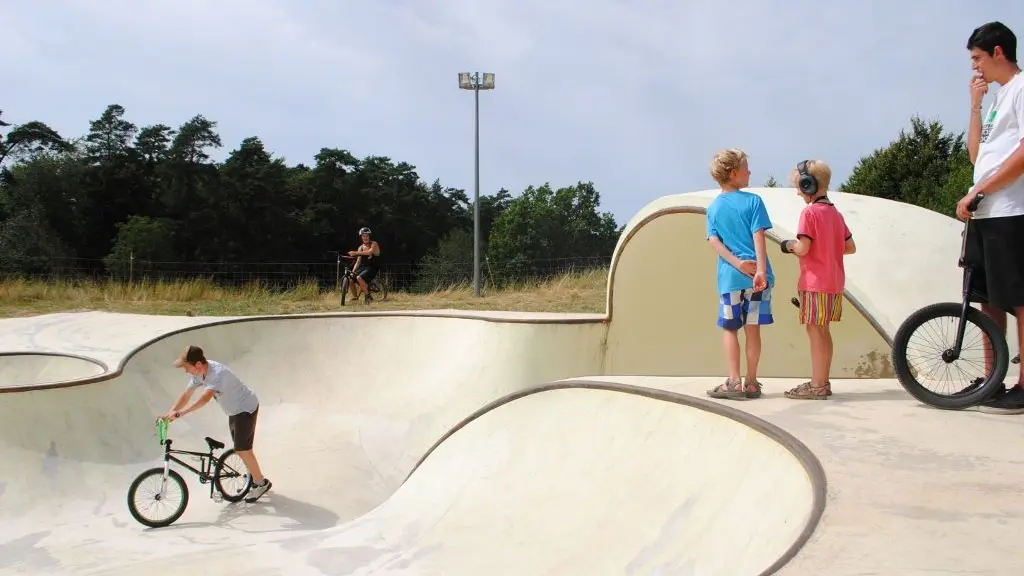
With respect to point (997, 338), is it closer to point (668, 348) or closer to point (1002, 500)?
point (1002, 500)

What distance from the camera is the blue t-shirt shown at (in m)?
4.00

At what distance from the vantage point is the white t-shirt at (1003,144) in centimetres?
328

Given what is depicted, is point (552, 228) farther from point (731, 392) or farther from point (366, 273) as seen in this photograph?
point (731, 392)

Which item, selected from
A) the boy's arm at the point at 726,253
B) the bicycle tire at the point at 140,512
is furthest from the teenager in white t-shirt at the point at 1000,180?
the bicycle tire at the point at 140,512

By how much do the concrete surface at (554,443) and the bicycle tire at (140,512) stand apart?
165 mm

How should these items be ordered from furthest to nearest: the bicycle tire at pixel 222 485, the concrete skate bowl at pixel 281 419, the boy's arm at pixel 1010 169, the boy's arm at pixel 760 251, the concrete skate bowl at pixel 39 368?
1. the concrete skate bowl at pixel 39 368
2. the bicycle tire at pixel 222 485
3. the concrete skate bowl at pixel 281 419
4. the boy's arm at pixel 760 251
5. the boy's arm at pixel 1010 169

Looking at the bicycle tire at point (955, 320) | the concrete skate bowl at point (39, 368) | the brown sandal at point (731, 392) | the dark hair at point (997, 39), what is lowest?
the concrete skate bowl at point (39, 368)

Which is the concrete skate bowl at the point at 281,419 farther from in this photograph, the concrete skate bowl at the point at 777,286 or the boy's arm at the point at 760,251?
the boy's arm at the point at 760,251

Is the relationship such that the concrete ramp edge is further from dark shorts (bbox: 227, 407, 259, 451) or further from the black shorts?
dark shorts (bbox: 227, 407, 259, 451)

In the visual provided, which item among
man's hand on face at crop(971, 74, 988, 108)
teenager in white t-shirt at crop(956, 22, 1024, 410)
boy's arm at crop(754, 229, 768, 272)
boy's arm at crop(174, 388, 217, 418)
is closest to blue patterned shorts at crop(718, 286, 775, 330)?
boy's arm at crop(754, 229, 768, 272)

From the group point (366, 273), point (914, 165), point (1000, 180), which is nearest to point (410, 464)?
point (1000, 180)

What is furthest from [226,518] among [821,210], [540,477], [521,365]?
[821,210]

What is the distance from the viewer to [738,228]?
404 cm

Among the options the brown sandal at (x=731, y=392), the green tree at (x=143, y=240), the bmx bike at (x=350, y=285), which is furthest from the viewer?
the green tree at (x=143, y=240)
